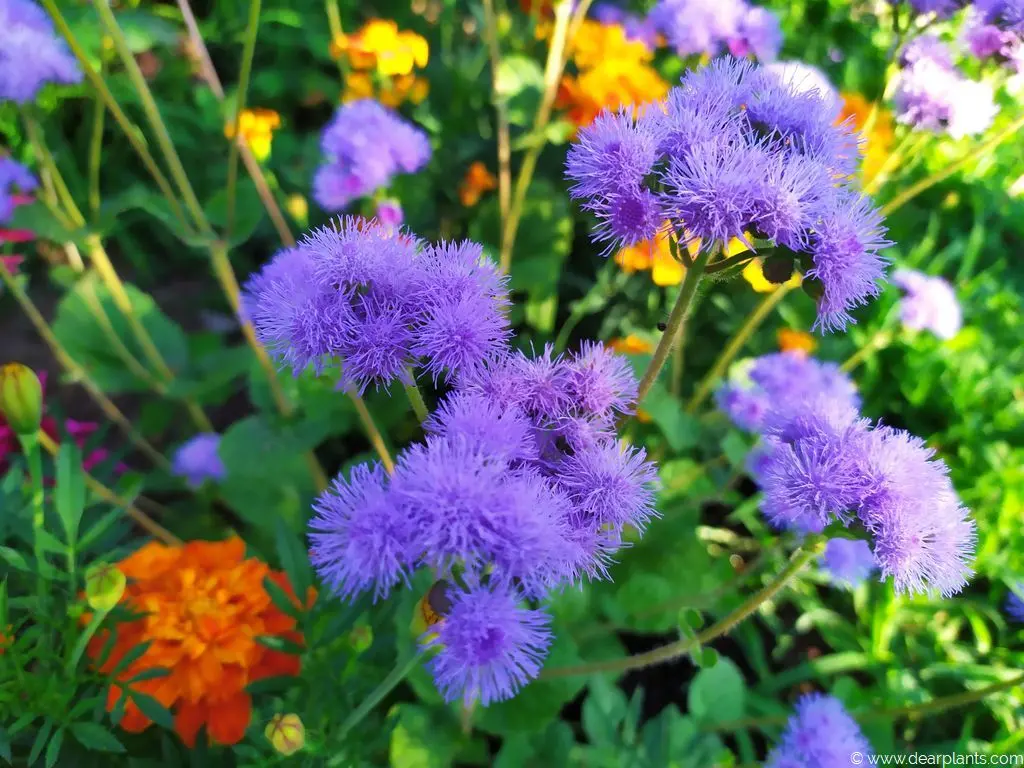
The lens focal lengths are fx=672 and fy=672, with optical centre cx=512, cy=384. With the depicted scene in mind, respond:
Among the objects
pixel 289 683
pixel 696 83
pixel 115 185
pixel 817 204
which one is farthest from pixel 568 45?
pixel 115 185

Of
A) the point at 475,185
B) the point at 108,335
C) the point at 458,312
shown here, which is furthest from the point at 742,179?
the point at 108,335

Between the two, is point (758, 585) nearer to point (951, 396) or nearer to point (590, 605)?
point (590, 605)

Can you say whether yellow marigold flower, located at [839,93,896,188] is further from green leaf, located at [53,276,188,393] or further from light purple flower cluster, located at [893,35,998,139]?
green leaf, located at [53,276,188,393]

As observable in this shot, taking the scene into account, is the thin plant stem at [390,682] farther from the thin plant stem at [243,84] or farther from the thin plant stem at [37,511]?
the thin plant stem at [243,84]

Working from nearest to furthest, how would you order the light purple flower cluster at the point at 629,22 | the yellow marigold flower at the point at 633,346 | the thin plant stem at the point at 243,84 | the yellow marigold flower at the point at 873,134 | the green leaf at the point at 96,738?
the green leaf at the point at 96,738 → the thin plant stem at the point at 243,84 → the yellow marigold flower at the point at 633,346 → the yellow marigold flower at the point at 873,134 → the light purple flower cluster at the point at 629,22

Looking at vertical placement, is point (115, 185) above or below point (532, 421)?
below

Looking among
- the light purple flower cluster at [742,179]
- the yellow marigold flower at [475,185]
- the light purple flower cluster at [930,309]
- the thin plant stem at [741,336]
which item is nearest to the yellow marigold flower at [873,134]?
the light purple flower cluster at [930,309]
